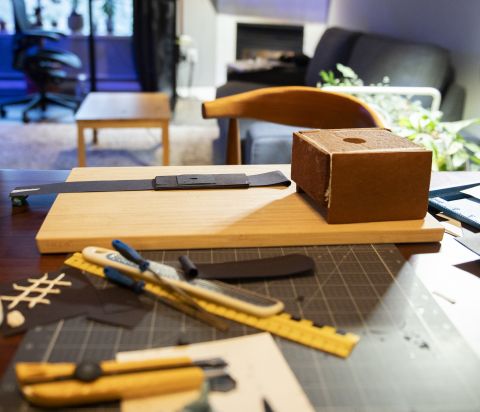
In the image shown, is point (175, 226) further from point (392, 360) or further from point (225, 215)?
point (392, 360)

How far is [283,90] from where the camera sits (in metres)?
1.42

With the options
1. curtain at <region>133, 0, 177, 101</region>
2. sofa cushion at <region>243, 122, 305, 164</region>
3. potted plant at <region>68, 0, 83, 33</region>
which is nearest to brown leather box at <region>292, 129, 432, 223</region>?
sofa cushion at <region>243, 122, 305, 164</region>

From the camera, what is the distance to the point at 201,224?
30.7 inches

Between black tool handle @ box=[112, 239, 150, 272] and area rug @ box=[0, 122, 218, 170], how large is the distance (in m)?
2.70

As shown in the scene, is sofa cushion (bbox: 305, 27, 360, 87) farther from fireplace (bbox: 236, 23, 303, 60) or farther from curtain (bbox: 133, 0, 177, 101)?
curtain (bbox: 133, 0, 177, 101)

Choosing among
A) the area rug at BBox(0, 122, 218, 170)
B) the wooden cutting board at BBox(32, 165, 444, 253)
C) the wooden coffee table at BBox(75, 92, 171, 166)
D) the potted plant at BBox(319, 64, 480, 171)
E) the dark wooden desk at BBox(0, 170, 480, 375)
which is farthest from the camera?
the area rug at BBox(0, 122, 218, 170)

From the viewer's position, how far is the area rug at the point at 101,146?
3400 millimetres

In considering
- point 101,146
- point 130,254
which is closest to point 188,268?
point 130,254

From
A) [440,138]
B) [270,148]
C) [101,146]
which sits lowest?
[101,146]

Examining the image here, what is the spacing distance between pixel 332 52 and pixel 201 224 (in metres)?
3.17

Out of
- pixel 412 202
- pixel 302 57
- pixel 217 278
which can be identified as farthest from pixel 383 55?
pixel 217 278

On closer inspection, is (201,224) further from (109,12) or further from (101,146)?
(109,12)

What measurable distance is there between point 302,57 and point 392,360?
3.97 metres

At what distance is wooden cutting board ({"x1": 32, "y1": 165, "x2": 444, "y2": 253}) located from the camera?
738 mm
